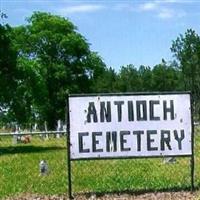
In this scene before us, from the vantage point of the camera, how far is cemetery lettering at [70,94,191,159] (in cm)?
1152

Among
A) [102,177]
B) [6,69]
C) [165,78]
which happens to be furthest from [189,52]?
[102,177]

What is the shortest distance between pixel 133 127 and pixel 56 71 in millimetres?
60268

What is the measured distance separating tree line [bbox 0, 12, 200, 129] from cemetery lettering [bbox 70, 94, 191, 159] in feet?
88.1

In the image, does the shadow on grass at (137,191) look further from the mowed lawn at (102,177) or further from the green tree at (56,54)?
the green tree at (56,54)

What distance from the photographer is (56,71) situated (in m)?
71.6

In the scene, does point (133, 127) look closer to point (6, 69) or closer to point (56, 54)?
point (6, 69)

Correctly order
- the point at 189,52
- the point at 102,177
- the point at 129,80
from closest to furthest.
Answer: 1. the point at 102,177
2. the point at 189,52
3. the point at 129,80

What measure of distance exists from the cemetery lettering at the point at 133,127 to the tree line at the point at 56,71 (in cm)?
2686

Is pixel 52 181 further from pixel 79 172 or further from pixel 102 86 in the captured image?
pixel 102 86

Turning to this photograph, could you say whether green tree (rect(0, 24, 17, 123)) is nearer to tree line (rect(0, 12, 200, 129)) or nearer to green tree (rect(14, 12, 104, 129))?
tree line (rect(0, 12, 200, 129))

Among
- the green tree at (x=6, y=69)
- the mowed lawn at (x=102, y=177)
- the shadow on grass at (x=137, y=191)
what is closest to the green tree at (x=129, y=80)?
the green tree at (x=6, y=69)

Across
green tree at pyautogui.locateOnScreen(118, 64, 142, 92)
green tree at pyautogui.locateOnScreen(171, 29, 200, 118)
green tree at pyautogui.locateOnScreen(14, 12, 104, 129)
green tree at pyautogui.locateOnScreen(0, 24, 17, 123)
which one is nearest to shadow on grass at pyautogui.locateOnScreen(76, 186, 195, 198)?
green tree at pyautogui.locateOnScreen(0, 24, 17, 123)

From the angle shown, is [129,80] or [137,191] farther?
[129,80]

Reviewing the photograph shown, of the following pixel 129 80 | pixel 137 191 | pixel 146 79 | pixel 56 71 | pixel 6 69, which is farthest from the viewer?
pixel 129 80
